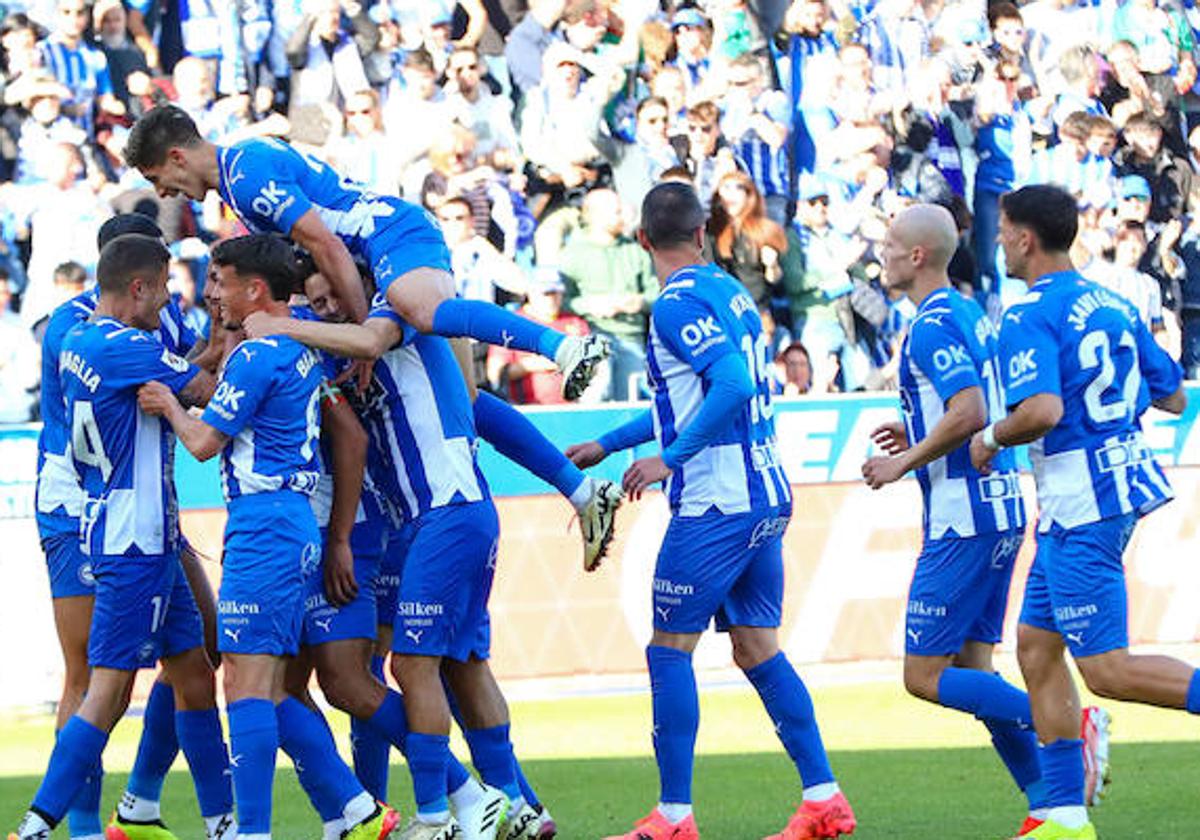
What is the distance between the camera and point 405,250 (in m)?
8.02

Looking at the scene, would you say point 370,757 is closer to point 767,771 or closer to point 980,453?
point 980,453

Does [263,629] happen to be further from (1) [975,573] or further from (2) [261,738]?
(1) [975,573]

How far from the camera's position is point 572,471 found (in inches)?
339

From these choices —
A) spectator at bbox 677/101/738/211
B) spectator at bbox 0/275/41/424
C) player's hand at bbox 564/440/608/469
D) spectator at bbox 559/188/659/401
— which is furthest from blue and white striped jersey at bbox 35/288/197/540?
spectator at bbox 677/101/738/211

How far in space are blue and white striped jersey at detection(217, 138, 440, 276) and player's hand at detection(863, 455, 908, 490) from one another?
1.80 meters

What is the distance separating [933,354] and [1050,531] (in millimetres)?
851

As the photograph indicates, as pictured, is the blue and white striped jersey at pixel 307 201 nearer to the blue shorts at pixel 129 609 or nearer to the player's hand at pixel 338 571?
the player's hand at pixel 338 571

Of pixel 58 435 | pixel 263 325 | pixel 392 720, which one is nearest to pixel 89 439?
pixel 58 435

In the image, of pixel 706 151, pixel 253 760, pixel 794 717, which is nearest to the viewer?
pixel 253 760

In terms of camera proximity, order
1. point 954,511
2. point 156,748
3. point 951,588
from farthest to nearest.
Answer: point 156,748
point 954,511
point 951,588

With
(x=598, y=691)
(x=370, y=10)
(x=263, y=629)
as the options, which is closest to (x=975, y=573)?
(x=263, y=629)

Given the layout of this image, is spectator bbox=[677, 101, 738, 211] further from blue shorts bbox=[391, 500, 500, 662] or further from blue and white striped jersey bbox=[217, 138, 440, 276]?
blue shorts bbox=[391, 500, 500, 662]

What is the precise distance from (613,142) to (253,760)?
9.76 metres

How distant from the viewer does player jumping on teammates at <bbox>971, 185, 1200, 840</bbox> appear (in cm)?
753
